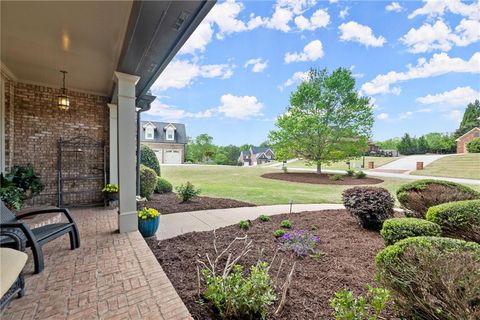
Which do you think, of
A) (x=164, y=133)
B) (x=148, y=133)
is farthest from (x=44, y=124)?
(x=164, y=133)

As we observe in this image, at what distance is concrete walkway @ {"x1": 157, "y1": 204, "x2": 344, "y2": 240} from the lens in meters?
4.25

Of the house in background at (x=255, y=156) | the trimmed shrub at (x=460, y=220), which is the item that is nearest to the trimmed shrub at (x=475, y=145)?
the trimmed shrub at (x=460, y=220)

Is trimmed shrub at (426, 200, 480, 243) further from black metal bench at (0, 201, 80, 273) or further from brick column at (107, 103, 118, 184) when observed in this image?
brick column at (107, 103, 118, 184)

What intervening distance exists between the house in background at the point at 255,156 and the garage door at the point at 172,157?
70.2 ft

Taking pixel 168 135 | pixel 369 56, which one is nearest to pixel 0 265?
pixel 369 56

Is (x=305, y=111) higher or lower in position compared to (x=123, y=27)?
higher

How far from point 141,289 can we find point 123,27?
2994mm

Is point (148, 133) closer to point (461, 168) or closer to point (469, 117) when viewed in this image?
point (461, 168)

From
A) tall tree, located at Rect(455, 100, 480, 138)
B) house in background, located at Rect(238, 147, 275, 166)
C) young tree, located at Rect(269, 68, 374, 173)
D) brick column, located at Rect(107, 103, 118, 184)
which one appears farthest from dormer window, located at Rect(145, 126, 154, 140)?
tall tree, located at Rect(455, 100, 480, 138)

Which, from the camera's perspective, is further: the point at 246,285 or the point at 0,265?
the point at 246,285

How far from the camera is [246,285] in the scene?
180cm

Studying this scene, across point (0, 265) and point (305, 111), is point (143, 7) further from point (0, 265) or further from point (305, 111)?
point (305, 111)

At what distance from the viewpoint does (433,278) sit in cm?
152

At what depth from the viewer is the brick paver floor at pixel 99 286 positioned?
5.83ft
